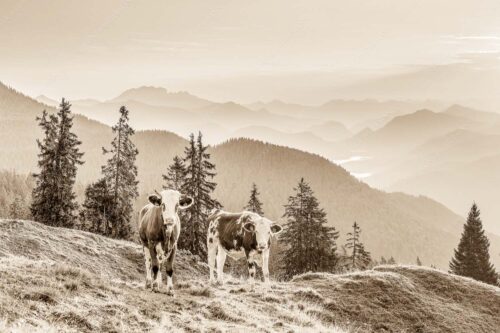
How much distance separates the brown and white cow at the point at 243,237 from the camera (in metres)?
23.0

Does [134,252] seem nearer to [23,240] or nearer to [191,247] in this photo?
[23,240]

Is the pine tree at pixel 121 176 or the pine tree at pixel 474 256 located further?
the pine tree at pixel 474 256

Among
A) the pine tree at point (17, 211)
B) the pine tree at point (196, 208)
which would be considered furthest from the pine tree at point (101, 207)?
the pine tree at point (17, 211)

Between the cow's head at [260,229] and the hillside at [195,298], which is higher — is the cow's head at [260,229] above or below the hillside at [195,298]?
above

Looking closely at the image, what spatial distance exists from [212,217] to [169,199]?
27.5 feet

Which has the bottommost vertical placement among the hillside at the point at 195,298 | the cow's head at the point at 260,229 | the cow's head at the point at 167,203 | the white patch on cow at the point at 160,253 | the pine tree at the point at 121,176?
the hillside at the point at 195,298

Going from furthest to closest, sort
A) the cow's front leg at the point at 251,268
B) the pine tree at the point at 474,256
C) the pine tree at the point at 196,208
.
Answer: the pine tree at the point at 474,256 < the pine tree at the point at 196,208 < the cow's front leg at the point at 251,268

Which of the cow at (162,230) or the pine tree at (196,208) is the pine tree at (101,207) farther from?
the cow at (162,230)

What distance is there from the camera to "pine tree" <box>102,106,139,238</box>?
5309 centimetres

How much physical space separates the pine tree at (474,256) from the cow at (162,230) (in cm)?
5316

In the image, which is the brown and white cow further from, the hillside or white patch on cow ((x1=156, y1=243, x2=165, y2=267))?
white patch on cow ((x1=156, y1=243, x2=165, y2=267))

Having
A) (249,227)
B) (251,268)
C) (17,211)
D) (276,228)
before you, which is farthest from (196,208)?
(17,211)

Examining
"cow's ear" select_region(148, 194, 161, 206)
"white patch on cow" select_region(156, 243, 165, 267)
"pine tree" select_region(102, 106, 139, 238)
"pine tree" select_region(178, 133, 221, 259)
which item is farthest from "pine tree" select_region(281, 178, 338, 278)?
"cow's ear" select_region(148, 194, 161, 206)

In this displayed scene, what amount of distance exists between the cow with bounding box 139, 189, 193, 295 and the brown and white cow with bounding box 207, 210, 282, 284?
15.2ft
